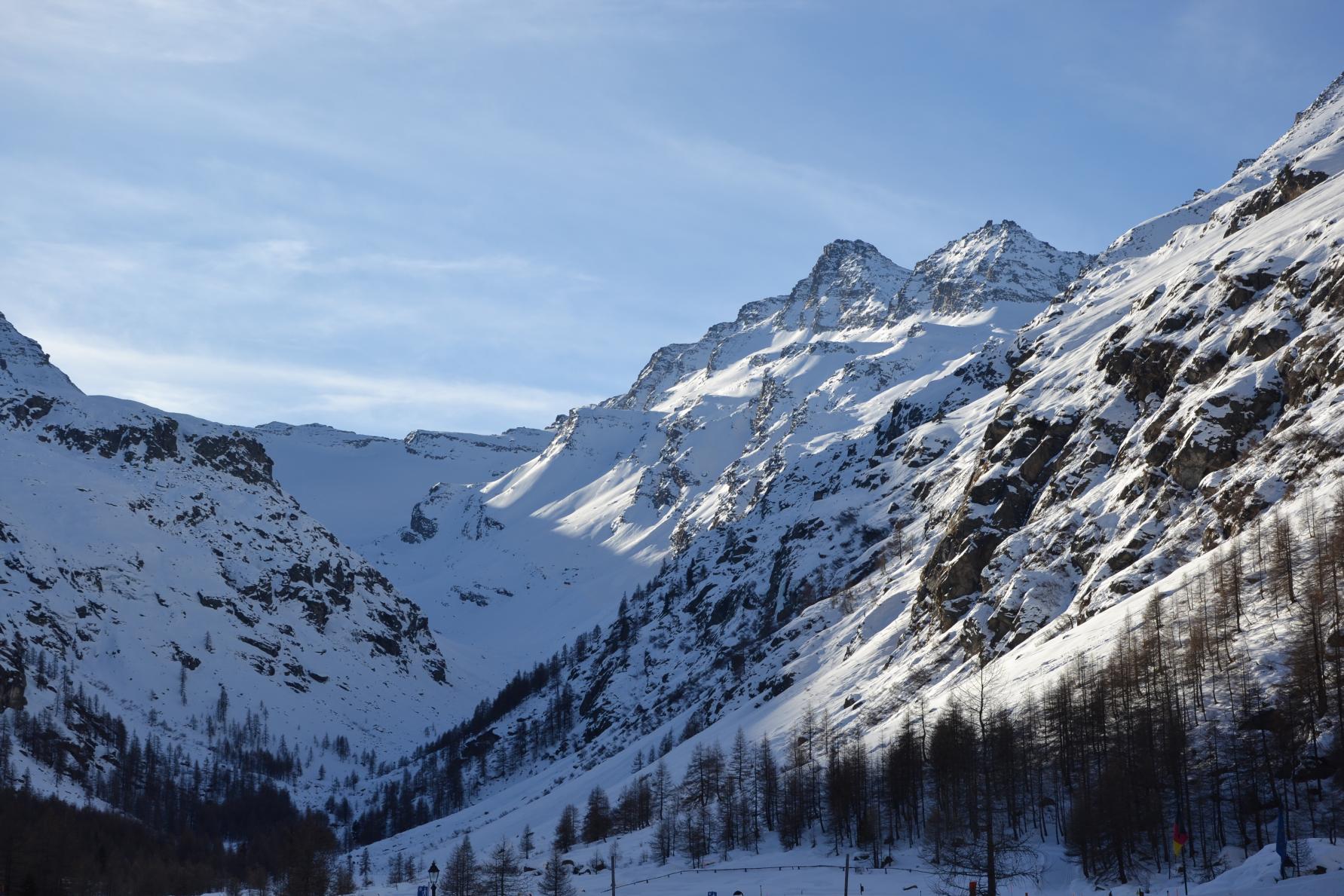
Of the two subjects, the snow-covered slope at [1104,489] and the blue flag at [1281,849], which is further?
the snow-covered slope at [1104,489]

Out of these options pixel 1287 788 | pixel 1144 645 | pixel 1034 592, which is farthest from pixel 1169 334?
pixel 1287 788

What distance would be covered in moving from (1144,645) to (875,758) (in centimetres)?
2877

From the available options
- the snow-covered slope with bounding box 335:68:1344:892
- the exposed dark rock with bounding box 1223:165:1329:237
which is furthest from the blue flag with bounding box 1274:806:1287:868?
the exposed dark rock with bounding box 1223:165:1329:237

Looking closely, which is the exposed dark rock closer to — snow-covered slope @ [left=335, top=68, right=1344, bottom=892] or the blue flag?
snow-covered slope @ [left=335, top=68, right=1344, bottom=892]

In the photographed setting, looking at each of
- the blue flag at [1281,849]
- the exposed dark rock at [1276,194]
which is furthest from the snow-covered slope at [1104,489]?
the blue flag at [1281,849]

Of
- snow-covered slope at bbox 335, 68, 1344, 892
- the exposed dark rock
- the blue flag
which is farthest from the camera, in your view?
the exposed dark rock

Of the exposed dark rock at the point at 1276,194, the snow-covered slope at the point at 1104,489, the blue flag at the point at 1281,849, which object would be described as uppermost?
the exposed dark rock at the point at 1276,194

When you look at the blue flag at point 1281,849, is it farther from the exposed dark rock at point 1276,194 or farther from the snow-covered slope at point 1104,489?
the exposed dark rock at point 1276,194

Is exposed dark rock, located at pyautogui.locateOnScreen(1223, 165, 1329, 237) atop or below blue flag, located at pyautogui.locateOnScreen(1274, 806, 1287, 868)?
atop

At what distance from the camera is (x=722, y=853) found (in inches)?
4065

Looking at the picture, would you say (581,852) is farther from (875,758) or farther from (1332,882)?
(1332,882)

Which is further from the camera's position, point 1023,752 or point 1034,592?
point 1034,592

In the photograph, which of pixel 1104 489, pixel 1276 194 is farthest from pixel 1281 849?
pixel 1276 194

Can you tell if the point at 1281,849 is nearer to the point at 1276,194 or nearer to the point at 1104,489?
the point at 1104,489
